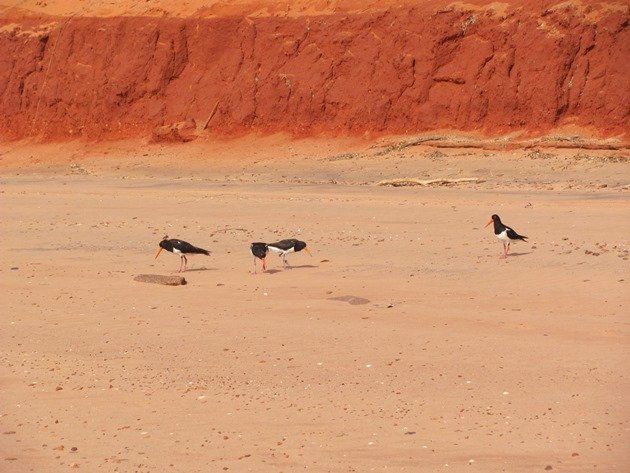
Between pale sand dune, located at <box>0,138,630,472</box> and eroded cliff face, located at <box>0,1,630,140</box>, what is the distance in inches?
303

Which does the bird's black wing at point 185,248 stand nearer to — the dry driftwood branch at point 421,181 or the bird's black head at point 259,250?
the bird's black head at point 259,250

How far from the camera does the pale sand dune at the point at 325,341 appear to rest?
25.2 feet

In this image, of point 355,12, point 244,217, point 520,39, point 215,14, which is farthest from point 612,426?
point 215,14

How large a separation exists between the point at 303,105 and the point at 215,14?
4.53 metres

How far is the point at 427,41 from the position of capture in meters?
29.0

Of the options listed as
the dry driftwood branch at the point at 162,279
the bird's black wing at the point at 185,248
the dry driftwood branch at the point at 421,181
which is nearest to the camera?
the dry driftwood branch at the point at 162,279

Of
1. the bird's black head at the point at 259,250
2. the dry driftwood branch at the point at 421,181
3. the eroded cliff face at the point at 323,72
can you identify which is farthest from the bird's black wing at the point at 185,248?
the eroded cliff face at the point at 323,72

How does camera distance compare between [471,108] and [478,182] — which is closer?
[478,182]

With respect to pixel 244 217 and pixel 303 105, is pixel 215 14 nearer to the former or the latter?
pixel 303 105

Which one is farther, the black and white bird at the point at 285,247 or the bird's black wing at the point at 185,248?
the bird's black wing at the point at 185,248

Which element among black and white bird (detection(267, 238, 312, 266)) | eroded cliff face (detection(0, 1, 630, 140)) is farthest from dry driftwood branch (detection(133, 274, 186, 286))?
eroded cliff face (detection(0, 1, 630, 140))

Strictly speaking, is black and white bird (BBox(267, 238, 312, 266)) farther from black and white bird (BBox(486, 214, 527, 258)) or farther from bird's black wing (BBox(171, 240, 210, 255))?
black and white bird (BBox(486, 214, 527, 258))

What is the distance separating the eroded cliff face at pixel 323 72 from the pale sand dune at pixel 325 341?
7.70m

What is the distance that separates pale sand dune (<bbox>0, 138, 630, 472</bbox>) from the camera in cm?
768
